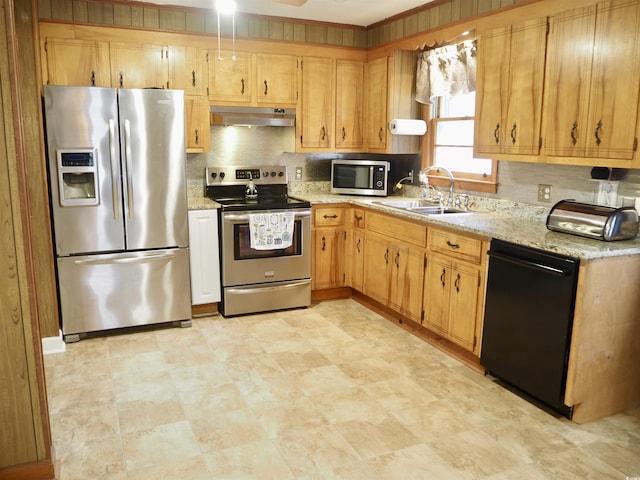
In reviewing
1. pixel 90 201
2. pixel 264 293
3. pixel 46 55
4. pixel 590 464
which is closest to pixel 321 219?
pixel 264 293

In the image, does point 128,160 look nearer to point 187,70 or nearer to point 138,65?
point 138,65

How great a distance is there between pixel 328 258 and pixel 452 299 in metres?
1.47

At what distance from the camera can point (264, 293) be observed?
4453 mm

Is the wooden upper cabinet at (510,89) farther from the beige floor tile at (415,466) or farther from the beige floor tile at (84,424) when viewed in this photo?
the beige floor tile at (84,424)

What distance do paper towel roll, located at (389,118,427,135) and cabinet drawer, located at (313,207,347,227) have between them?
2.68ft

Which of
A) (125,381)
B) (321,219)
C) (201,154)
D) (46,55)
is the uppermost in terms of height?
(46,55)

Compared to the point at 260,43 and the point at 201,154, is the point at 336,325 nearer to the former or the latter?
the point at 201,154

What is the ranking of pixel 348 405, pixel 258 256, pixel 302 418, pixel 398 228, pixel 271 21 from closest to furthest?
pixel 302 418
pixel 348 405
pixel 398 228
pixel 258 256
pixel 271 21

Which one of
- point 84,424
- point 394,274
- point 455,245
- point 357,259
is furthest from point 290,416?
point 357,259

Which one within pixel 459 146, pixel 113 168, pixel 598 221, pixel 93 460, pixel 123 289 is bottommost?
pixel 93 460

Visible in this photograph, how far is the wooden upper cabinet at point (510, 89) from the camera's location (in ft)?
10.5

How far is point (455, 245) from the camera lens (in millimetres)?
3451

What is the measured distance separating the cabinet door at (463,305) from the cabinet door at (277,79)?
224cm

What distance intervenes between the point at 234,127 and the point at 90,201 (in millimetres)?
1553
